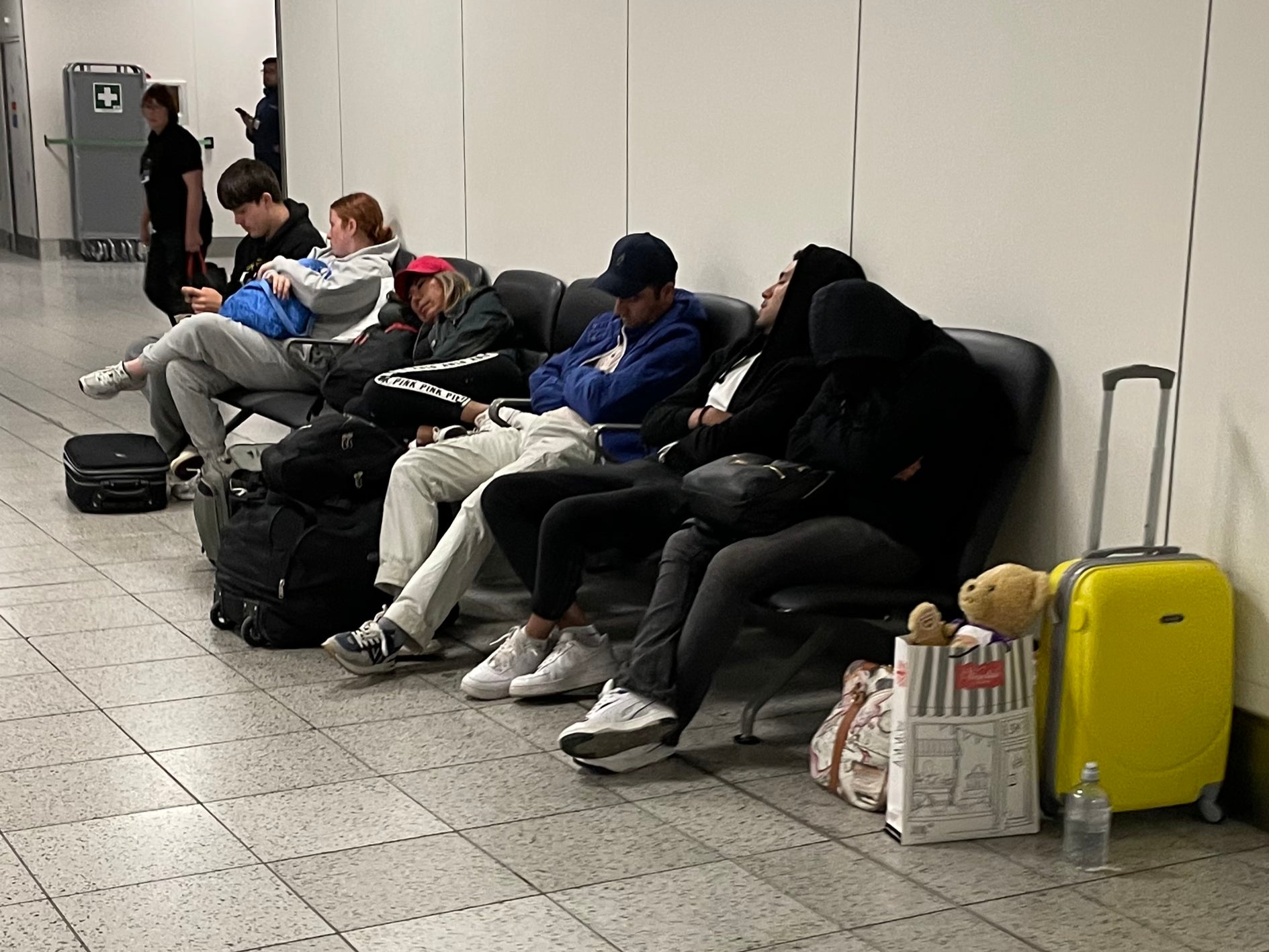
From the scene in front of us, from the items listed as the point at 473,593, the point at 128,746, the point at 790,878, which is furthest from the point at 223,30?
the point at 790,878

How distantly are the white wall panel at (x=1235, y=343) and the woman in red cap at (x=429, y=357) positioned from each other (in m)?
2.37

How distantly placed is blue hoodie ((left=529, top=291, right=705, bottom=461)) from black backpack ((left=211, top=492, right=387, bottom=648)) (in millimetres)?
676

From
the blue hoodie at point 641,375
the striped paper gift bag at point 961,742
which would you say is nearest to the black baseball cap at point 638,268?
the blue hoodie at point 641,375

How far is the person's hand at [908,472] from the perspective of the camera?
11.3 ft

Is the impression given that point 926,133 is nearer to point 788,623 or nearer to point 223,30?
point 788,623

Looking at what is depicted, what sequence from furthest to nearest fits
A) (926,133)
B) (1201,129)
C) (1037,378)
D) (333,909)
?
1. (926,133)
2. (1037,378)
3. (1201,129)
4. (333,909)

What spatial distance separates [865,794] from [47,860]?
161cm

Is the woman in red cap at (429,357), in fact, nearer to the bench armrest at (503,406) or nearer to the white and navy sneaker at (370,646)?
the bench armrest at (503,406)

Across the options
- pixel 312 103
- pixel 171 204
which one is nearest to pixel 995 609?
pixel 312 103

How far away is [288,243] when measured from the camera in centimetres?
650

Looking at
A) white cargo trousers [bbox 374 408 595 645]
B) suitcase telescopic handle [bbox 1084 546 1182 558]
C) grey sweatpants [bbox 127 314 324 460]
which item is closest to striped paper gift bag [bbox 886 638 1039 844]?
suitcase telescopic handle [bbox 1084 546 1182 558]

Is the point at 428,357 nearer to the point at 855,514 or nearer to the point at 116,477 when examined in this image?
the point at 116,477

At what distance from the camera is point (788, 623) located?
450 cm

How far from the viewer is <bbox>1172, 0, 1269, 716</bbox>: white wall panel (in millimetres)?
3064
